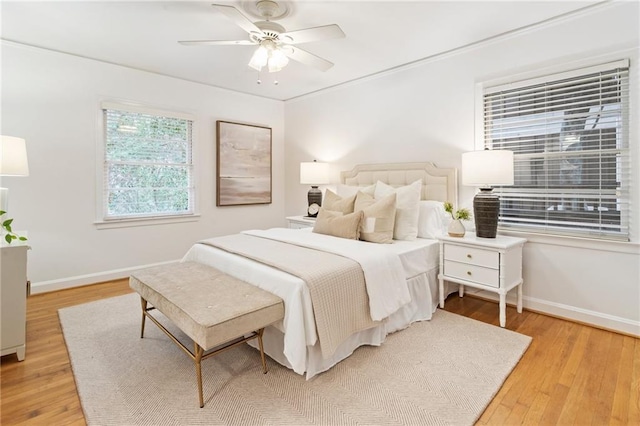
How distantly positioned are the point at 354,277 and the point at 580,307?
210cm

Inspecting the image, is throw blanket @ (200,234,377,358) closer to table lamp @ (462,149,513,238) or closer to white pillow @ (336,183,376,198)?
table lamp @ (462,149,513,238)

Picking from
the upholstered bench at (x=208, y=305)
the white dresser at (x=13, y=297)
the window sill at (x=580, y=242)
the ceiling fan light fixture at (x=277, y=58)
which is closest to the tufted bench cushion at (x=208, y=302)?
the upholstered bench at (x=208, y=305)

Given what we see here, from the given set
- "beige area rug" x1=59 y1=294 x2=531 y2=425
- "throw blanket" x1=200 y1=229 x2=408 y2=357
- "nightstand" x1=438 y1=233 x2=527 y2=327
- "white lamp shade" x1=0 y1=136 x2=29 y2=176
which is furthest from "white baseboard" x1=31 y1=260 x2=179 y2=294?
"nightstand" x1=438 y1=233 x2=527 y2=327

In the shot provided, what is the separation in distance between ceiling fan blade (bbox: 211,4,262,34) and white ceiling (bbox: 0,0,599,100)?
0.31 m

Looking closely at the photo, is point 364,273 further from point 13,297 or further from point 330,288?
point 13,297

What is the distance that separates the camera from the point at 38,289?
346cm

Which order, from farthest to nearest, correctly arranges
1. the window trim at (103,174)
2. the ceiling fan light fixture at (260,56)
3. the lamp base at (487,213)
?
the window trim at (103,174)
the lamp base at (487,213)
the ceiling fan light fixture at (260,56)

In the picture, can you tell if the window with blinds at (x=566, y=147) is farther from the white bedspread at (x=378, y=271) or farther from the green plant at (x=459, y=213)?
the white bedspread at (x=378, y=271)

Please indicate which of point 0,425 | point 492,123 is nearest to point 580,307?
point 492,123

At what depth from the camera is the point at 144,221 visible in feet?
13.7

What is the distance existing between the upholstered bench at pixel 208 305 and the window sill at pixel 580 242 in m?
2.45

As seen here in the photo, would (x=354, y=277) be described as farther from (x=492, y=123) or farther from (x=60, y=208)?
(x=60, y=208)

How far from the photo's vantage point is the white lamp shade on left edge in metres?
2.46

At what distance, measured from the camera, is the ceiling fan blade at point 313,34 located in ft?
7.58
